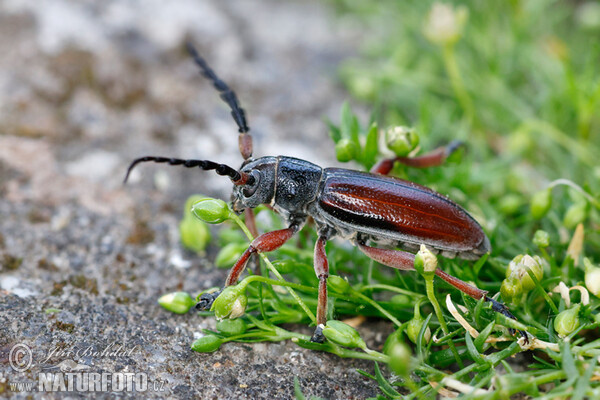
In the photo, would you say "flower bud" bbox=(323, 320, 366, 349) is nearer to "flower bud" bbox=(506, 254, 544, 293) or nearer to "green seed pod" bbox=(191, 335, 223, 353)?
"green seed pod" bbox=(191, 335, 223, 353)

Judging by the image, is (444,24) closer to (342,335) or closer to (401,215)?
(401,215)

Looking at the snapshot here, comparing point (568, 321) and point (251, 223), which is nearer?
point (568, 321)

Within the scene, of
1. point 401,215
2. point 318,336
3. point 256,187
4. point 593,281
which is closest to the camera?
point 593,281

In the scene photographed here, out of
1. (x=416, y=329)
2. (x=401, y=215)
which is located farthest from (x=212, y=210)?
(x=416, y=329)

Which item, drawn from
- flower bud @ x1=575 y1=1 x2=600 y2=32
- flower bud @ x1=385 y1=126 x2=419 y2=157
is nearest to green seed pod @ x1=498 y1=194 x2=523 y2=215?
flower bud @ x1=385 y1=126 x2=419 y2=157

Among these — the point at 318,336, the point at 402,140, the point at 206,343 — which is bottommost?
the point at 206,343

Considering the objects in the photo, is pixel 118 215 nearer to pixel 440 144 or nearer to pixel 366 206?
pixel 366 206

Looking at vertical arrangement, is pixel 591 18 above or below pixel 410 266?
above
